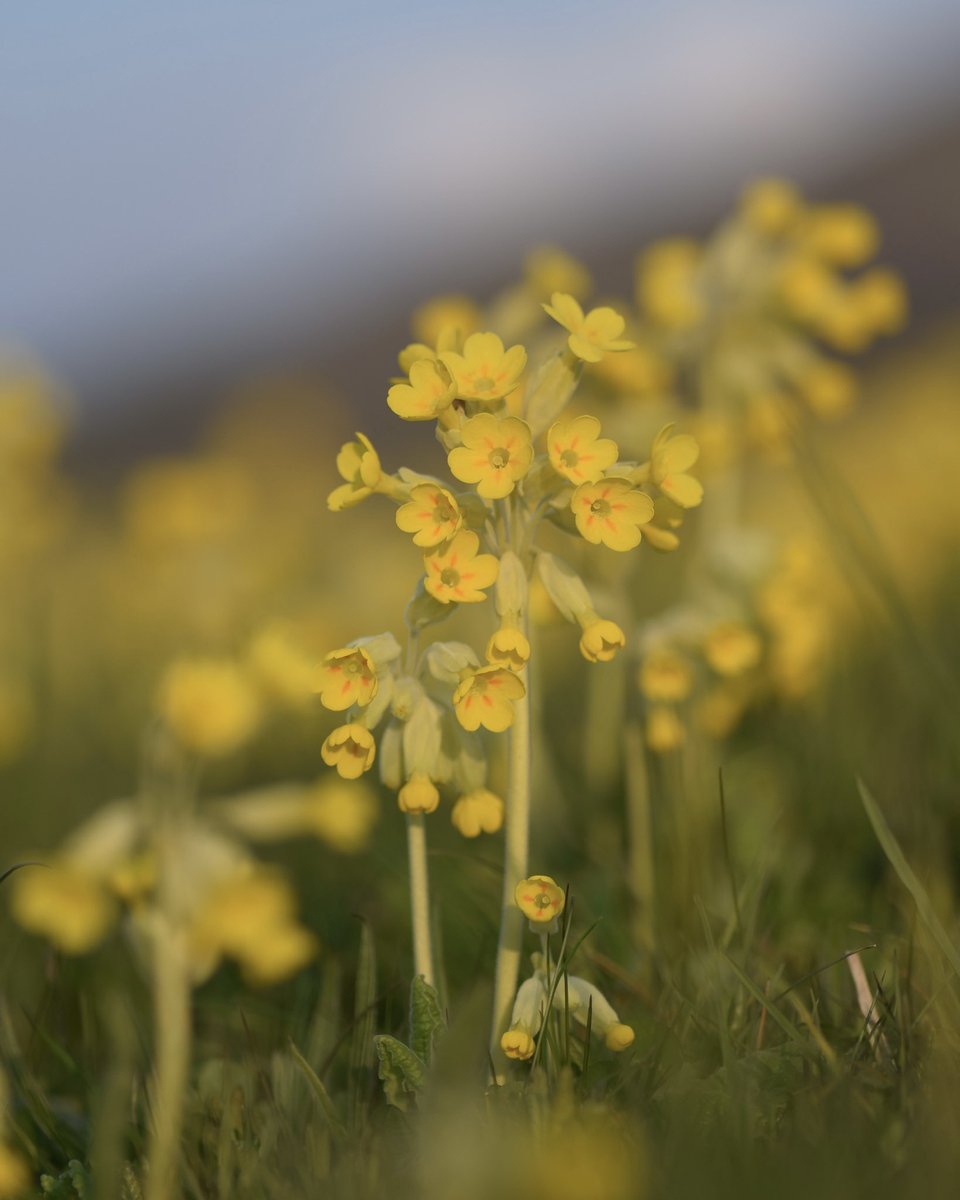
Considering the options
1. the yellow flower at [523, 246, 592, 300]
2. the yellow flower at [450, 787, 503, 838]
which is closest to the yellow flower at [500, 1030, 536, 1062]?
the yellow flower at [450, 787, 503, 838]

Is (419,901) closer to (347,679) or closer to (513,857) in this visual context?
(513,857)

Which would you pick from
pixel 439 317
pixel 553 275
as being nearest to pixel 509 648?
pixel 439 317

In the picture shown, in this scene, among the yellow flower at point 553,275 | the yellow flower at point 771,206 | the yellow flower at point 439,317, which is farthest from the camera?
the yellow flower at point 771,206

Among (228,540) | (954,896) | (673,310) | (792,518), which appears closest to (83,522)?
(228,540)

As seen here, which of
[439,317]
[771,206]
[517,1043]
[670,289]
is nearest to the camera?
[517,1043]

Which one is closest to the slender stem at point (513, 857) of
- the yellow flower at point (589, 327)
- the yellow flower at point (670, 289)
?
the yellow flower at point (589, 327)

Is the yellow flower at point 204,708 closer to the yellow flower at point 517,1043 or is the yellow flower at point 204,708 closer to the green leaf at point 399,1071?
the green leaf at point 399,1071

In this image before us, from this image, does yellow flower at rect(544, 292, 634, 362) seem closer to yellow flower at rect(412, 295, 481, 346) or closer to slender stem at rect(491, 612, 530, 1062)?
slender stem at rect(491, 612, 530, 1062)
